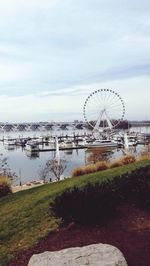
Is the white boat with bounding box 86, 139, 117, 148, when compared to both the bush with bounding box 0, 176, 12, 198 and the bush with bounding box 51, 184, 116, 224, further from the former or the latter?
the bush with bounding box 51, 184, 116, 224

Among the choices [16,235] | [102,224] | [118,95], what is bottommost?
[16,235]

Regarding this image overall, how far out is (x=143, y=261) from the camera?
18.1 ft

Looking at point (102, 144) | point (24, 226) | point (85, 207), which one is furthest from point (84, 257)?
point (102, 144)

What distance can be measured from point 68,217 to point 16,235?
159 centimetres

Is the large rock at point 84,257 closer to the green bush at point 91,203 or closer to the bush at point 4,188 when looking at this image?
the green bush at point 91,203

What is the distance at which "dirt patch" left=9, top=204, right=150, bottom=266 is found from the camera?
600 centimetres

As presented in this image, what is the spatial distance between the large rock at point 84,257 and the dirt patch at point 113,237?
0.49 m

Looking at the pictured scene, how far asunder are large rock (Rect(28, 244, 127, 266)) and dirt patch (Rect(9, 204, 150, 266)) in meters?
0.49

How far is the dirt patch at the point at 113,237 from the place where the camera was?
600 centimetres

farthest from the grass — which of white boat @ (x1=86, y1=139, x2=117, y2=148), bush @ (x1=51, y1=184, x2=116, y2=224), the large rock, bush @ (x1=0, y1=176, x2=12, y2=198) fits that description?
white boat @ (x1=86, y1=139, x2=117, y2=148)

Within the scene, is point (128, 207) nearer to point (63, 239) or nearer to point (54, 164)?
point (63, 239)

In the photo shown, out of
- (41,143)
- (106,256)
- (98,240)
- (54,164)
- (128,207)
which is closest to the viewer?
(106,256)

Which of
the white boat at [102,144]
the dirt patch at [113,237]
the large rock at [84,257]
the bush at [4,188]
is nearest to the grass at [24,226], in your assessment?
the dirt patch at [113,237]

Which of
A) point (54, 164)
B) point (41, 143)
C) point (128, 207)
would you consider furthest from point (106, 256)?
point (41, 143)
